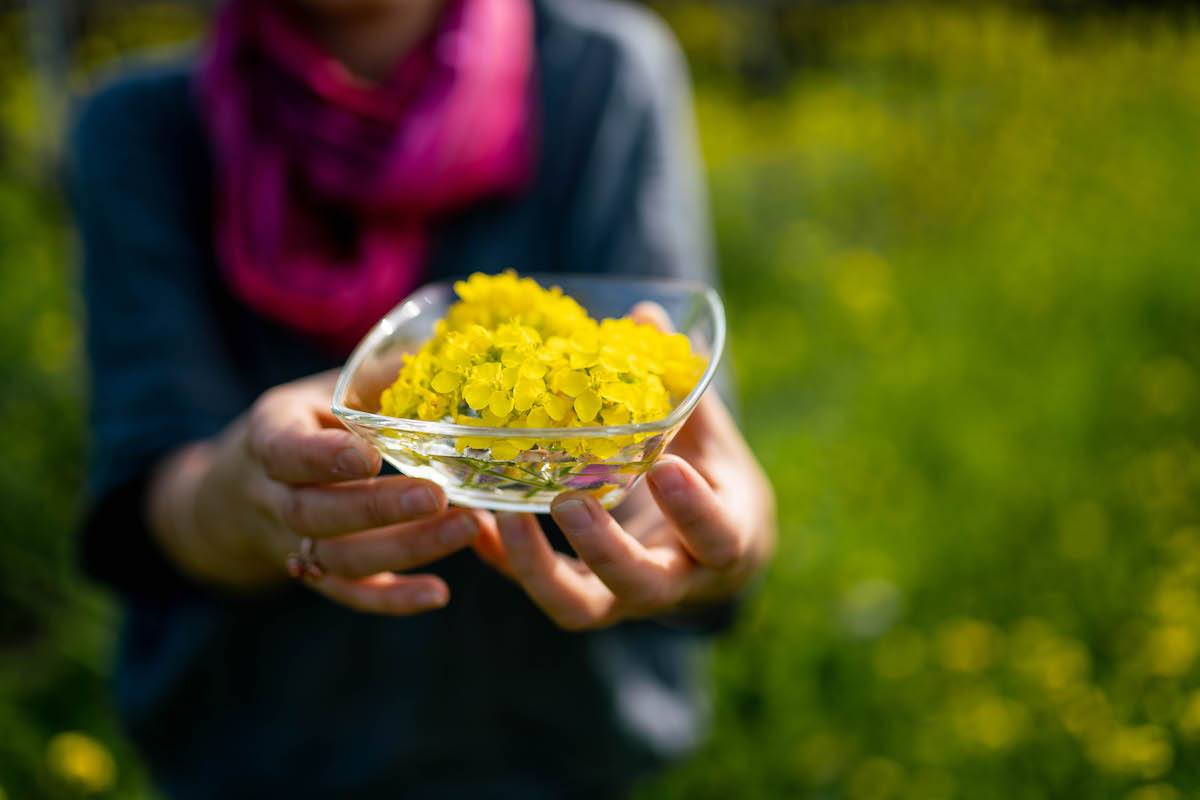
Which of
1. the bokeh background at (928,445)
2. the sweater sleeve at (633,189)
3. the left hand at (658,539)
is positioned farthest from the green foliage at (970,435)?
the left hand at (658,539)

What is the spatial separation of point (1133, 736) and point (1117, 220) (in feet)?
8.61

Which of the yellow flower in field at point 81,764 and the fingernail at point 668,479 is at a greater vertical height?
the fingernail at point 668,479

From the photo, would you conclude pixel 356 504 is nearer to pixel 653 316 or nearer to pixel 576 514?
pixel 576 514

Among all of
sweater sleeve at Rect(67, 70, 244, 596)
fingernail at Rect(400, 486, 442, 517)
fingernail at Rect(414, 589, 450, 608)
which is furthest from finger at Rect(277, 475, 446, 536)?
sweater sleeve at Rect(67, 70, 244, 596)

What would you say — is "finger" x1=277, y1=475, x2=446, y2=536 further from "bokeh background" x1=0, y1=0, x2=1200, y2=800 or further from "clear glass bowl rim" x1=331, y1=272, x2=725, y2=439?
"bokeh background" x1=0, y1=0, x2=1200, y2=800

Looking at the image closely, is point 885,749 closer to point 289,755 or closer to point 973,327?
point 289,755

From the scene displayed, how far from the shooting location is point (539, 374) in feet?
2.54

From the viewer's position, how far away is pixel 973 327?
309 cm

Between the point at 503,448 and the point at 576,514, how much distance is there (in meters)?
0.07

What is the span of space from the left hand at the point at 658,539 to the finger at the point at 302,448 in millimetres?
130

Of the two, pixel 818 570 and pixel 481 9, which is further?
pixel 818 570

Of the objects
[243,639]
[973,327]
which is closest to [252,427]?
[243,639]

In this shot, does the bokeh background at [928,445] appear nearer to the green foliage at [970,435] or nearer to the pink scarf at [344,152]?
the green foliage at [970,435]

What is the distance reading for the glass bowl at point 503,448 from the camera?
29.7 inches
